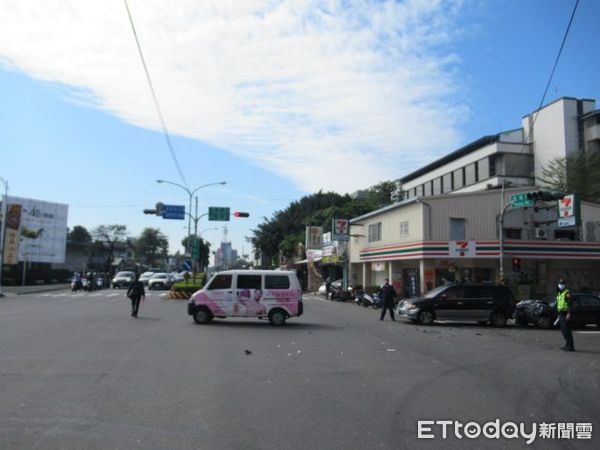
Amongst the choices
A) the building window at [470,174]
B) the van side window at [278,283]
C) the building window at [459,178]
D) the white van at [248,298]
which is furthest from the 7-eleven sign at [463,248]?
the building window at [459,178]

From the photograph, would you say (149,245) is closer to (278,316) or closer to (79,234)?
(79,234)

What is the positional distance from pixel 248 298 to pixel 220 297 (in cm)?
96

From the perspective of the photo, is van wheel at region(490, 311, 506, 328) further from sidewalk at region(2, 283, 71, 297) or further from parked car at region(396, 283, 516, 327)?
sidewalk at region(2, 283, 71, 297)

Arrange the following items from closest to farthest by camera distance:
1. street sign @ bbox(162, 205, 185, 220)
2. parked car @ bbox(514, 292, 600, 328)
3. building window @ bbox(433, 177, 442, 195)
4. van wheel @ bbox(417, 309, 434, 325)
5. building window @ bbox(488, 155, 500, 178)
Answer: parked car @ bbox(514, 292, 600, 328) → van wheel @ bbox(417, 309, 434, 325) → street sign @ bbox(162, 205, 185, 220) → building window @ bbox(488, 155, 500, 178) → building window @ bbox(433, 177, 442, 195)

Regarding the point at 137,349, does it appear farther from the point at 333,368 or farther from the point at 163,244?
the point at 163,244

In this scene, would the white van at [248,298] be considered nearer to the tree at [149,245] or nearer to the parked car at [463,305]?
the parked car at [463,305]

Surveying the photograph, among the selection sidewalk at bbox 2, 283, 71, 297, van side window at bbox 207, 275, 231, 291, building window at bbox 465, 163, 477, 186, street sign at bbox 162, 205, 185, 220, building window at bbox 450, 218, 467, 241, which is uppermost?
building window at bbox 465, 163, 477, 186

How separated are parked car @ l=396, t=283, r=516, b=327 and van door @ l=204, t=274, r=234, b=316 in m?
7.26

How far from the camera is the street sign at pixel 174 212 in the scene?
135ft

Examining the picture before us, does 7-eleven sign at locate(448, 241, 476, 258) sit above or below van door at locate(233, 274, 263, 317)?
above

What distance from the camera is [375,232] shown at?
40.8 meters

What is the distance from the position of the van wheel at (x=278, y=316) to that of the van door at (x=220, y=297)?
141 centimetres

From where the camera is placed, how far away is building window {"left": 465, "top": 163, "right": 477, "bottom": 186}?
6581 centimetres

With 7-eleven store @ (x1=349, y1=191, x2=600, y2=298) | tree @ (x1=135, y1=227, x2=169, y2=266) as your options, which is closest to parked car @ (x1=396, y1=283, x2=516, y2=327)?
7-eleven store @ (x1=349, y1=191, x2=600, y2=298)
